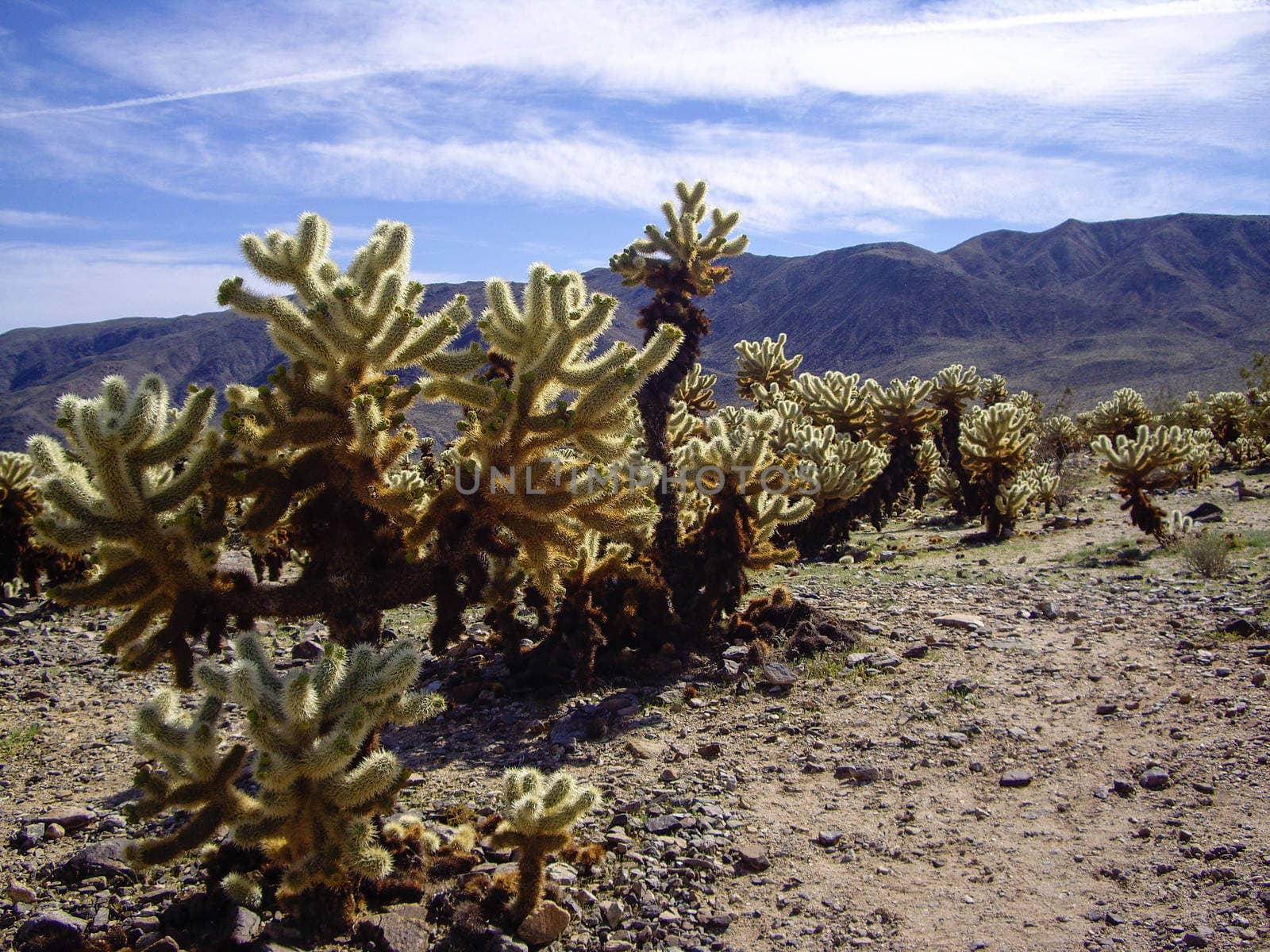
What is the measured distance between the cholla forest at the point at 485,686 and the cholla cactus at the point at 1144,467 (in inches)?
180

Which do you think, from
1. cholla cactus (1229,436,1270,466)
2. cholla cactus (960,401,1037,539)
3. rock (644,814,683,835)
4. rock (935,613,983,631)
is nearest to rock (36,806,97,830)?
rock (644,814,683,835)

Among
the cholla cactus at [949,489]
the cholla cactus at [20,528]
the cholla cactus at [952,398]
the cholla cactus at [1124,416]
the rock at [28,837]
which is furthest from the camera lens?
the cholla cactus at [1124,416]

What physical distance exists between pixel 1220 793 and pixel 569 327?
14.9ft

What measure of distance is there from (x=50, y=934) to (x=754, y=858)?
3.28 m

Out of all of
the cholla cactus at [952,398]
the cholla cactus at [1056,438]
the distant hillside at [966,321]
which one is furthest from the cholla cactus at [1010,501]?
the distant hillside at [966,321]

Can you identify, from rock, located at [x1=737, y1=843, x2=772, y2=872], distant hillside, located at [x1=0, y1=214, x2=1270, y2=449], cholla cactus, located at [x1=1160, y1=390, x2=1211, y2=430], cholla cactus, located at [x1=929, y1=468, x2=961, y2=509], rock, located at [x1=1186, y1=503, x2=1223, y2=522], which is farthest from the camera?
distant hillside, located at [x1=0, y1=214, x2=1270, y2=449]

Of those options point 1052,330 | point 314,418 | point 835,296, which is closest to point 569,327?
point 314,418

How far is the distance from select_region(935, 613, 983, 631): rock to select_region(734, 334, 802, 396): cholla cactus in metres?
10.1

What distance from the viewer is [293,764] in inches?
134

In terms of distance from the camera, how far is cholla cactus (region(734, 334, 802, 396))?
18.2 meters

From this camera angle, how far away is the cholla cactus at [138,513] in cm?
358

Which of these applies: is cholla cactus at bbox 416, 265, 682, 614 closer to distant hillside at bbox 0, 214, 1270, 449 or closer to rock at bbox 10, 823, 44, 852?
rock at bbox 10, 823, 44, 852

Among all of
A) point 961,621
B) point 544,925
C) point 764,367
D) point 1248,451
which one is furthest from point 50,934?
point 1248,451

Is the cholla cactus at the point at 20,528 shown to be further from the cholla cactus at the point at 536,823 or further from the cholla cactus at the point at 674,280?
the cholla cactus at the point at 536,823
